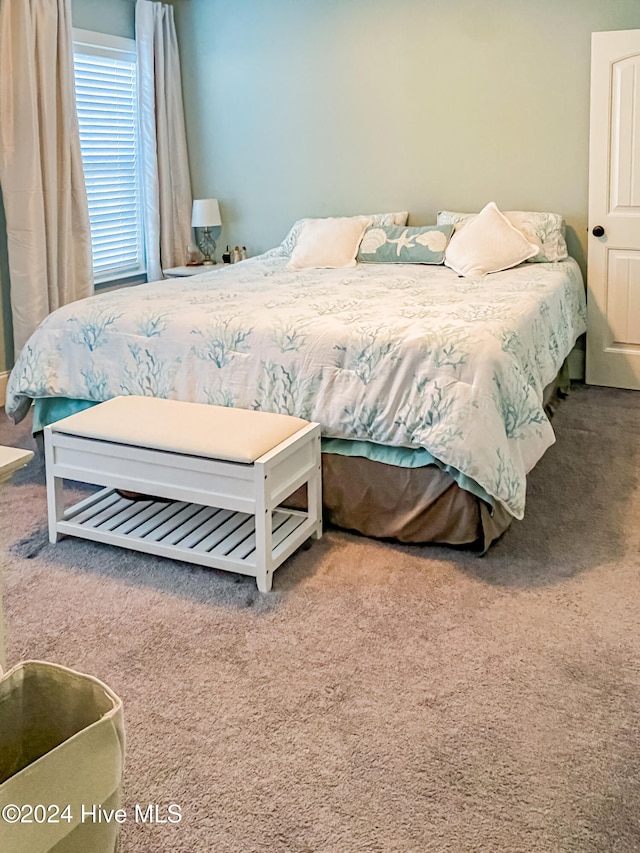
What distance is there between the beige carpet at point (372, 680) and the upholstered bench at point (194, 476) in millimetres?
86

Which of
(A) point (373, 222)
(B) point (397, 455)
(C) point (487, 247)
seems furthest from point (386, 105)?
(B) point (397, 455)

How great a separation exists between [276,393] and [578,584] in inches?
45.7

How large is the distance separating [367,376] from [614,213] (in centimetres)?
227

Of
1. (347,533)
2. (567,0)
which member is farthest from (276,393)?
(567,0)

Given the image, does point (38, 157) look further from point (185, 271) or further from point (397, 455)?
point (397, 455)

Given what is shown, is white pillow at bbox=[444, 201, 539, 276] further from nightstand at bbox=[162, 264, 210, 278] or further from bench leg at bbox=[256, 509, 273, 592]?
bench leg at bbox=[256, 509, 273, 592]

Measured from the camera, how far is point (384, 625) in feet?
7.31

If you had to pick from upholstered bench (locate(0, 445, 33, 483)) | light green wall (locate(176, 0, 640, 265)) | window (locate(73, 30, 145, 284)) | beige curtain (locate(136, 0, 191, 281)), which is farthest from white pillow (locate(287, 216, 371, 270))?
upholstered bench (locate(0, 445, 33, 483))

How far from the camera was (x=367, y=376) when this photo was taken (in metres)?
2.65

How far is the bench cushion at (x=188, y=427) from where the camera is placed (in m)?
2.39

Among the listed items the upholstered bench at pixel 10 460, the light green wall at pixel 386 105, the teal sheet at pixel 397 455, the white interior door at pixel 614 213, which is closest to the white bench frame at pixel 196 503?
the teal sheet at pixel 397 455

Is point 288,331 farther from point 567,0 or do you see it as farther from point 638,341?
point 567,0

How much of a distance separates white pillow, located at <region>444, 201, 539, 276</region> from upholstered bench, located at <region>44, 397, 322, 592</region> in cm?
181

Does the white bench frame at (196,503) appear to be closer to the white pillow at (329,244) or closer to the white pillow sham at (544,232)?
the white pillow at (329,244)
